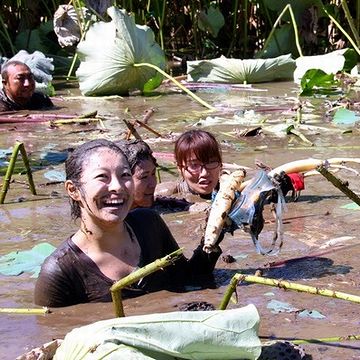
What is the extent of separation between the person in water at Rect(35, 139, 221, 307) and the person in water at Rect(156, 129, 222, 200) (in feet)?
5.07

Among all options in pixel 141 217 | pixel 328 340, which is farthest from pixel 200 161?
pixel 328 340

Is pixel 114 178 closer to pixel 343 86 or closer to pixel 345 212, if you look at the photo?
pixel 345 212

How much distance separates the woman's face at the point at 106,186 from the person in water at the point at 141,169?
1270 mm

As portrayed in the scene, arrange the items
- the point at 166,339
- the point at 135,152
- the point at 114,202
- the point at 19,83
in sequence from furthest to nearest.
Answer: the point at 19,83, the point at 135,152, the point at 114,202, the point at 166,339

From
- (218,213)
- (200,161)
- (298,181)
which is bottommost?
(298,181)

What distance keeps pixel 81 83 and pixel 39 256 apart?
5.57 meters

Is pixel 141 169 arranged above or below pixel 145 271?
below

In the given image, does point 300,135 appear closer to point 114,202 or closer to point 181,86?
point 181,86

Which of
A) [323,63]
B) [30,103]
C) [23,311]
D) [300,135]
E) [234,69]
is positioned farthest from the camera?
[234,69]

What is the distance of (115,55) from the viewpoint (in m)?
9.77

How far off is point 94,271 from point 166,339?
3.47ft

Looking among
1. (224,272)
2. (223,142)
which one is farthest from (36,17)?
(224,272)

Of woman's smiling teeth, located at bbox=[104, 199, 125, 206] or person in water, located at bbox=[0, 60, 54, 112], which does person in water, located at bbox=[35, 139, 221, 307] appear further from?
person in water, located at bbox=[0, 60, 54, 112]

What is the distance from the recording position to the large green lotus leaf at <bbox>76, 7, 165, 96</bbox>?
975cm
